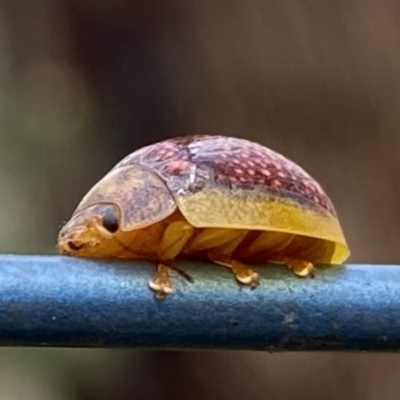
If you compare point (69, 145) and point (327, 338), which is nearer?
point (327, 338)

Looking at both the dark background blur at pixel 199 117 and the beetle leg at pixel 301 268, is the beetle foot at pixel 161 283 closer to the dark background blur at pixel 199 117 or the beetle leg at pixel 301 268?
the beetle leg at pixel 301 268

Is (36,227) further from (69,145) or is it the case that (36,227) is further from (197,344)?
(197,344)

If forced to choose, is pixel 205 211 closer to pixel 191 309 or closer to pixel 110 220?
pixel 110 220

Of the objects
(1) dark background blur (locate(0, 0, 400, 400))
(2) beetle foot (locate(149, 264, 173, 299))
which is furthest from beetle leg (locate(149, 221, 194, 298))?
(1) dark background blur (locate(0, 0, 400, 400))

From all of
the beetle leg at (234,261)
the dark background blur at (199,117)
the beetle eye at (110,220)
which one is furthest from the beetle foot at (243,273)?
the dark background blur at (199,117)

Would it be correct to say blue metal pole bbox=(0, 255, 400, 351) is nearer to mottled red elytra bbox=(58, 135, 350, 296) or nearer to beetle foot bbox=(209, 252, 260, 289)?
beetle foot bbox=(209, 252, 260, 289)

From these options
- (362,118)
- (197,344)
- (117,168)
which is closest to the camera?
(197,344)

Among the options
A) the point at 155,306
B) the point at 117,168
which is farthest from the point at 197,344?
the point at 117,168
